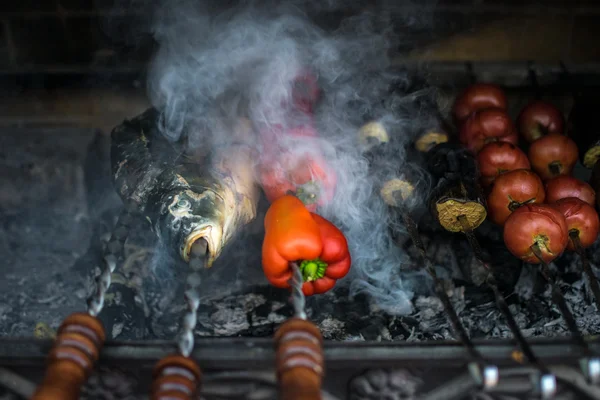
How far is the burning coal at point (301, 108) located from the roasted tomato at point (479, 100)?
0.97ft

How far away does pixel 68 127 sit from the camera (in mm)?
4875

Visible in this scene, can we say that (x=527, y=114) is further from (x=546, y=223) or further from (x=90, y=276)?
(x=90, y=276)

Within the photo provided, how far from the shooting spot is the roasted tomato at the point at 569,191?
343 centimetres

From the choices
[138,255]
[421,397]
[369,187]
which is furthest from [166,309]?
[421,397]

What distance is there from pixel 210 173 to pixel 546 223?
5.52ft

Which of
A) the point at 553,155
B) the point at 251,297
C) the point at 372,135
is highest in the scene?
the point at 372,135

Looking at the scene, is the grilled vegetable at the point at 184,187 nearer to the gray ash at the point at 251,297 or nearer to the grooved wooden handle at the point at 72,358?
the gray ash at the point at 251,297

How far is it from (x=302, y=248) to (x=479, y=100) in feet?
6.19

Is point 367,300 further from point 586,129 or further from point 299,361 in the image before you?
point 586,129

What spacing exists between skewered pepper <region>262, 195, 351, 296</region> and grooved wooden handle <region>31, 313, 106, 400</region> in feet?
2.91

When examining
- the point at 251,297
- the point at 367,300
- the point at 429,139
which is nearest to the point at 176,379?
the point at 251,297

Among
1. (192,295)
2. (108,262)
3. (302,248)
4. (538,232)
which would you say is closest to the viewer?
(192,295)

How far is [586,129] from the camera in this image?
3.85 metres

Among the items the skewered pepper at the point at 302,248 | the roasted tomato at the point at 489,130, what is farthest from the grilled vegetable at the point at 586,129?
the skewered pepper at the point at 302,248
